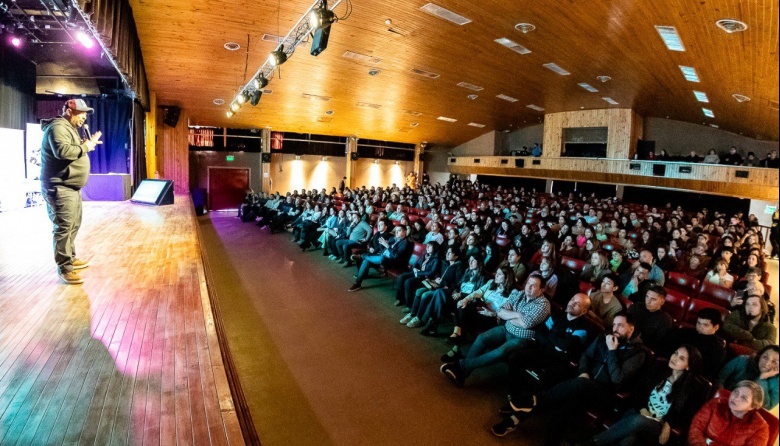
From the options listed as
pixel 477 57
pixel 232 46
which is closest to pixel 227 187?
pixel 232 46

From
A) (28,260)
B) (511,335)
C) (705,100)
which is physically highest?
(705,100)

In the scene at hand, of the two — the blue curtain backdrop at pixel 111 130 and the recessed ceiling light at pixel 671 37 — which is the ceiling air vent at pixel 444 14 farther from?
the blue curtain backdrop at pixel 111 130

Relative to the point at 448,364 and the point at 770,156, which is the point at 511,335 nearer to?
the point at 448,364

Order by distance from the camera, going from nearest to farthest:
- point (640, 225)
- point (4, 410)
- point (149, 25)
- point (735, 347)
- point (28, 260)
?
point (4, 410)
point (735, 347)
point (28, 260)
point (149, 25)
point (640, 225)

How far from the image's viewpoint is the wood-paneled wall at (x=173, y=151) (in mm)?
13211

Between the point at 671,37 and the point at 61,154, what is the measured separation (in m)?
7.92

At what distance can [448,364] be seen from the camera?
3.87m

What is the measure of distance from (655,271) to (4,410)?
237 inches

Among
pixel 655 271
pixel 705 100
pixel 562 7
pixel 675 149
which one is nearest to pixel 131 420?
pixel 655 271

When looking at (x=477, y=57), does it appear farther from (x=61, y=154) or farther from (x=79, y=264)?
(x=79, y=264)

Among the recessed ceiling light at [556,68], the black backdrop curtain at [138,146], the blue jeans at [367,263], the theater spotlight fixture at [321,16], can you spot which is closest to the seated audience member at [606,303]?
the blue jeans at [367,263]

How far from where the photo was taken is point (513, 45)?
834cm

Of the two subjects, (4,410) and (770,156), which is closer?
(4,410)

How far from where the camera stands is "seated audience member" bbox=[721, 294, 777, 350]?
3344 millimetres
